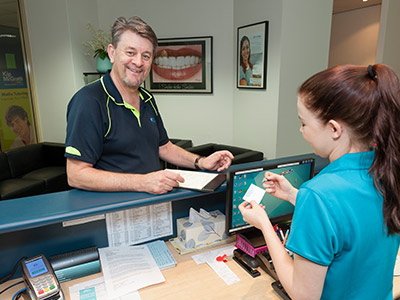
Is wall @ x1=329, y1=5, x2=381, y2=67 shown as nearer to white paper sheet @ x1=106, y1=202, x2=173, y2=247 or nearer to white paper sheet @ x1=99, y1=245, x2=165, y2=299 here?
white paper sheet @ x1=106, y1=202, x2=173, y2=247

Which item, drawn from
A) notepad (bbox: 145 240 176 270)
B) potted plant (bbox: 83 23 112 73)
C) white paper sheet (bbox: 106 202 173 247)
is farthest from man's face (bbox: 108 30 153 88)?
potted plant (bbox: 83 23 112 73)

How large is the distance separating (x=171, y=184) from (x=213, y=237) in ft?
1.13

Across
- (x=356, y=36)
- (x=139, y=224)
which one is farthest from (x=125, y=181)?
(x=356, y=36)

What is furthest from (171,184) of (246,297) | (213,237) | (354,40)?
(354,40)

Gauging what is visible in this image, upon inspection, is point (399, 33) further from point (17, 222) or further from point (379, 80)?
point (17, 222)

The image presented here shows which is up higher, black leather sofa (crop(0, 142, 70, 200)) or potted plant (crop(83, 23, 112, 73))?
potted plant (crop(83, 23, 112, 73))

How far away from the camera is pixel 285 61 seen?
10.4 feet

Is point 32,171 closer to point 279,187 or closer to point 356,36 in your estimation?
point 279,187

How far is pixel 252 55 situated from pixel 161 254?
2.81 meters

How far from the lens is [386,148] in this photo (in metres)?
0.72

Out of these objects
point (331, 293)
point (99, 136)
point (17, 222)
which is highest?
point (99, 136)

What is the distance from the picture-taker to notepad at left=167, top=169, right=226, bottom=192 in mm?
1249

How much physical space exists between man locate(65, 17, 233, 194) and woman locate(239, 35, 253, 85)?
6.99 feet

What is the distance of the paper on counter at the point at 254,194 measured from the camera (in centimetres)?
117
